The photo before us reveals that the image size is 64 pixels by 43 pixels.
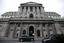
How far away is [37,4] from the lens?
163ft

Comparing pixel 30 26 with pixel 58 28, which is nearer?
pixel 58 28

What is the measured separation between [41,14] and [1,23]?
2558cm

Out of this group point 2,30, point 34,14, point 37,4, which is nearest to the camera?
point 2,30

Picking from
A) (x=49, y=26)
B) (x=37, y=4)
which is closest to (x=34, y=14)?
(x=37, y=4)

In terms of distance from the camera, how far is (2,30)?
106ft

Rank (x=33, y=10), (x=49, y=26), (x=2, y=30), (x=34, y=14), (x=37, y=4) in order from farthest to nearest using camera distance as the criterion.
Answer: (x=37, y=4), (x=33, y=10), (x=34, y=14), (x=49, y=26), (x=2, y=30)

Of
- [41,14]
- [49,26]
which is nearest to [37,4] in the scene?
[41,14]

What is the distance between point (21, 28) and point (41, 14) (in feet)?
60.2

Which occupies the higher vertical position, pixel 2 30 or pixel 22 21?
pixel 22 21

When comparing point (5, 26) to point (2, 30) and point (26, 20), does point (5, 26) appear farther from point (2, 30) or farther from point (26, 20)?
point (26, 20)

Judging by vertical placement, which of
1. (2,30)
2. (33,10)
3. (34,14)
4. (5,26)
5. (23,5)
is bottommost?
(2,30)

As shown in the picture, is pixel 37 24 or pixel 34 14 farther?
pixel 34 14

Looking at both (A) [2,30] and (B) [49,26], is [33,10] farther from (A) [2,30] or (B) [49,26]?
(A) [2,30]

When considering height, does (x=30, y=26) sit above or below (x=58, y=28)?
above
